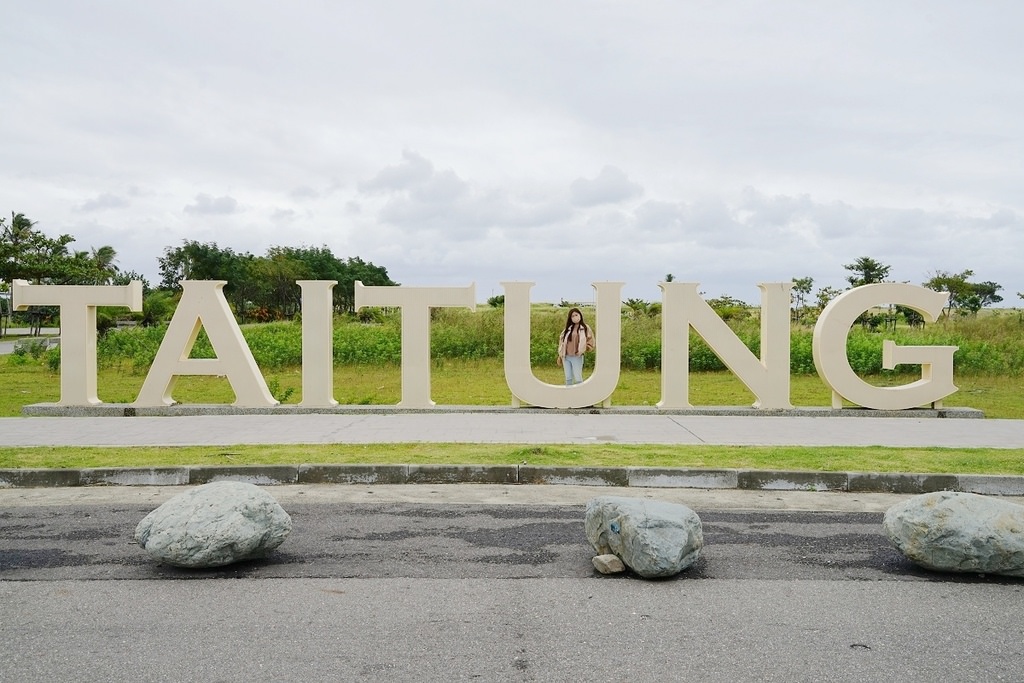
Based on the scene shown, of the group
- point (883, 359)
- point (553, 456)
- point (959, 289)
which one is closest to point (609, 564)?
point (553, 456)

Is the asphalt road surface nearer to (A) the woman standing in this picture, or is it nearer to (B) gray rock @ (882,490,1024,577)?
(B) gray rock @ (882,490,1024,577)

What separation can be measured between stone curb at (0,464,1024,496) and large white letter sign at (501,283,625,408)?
240 inches

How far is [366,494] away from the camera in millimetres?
9320

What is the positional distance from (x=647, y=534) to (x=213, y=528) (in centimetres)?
291

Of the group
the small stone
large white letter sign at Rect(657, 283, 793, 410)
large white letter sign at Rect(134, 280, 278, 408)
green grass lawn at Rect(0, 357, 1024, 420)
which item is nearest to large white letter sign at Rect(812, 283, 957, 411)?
large white letter sign at Rect(657, 283, 793, 410)

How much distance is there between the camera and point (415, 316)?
53.5 ft

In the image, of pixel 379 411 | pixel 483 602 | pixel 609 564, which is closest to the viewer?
pixel 483 602

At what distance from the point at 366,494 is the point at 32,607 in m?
3.90

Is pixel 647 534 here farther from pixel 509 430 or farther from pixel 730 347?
pixel 730 347

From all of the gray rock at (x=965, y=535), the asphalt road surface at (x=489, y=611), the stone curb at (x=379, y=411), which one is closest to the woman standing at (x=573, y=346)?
the stone curb at (x=379, y=411)

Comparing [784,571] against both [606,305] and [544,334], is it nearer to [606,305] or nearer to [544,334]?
[606,305]

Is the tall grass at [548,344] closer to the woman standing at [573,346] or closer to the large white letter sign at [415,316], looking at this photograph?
the woman standing at [573,346]

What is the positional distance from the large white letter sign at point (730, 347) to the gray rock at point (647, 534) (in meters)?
9.59

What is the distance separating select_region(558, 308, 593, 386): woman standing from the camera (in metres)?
17.2
